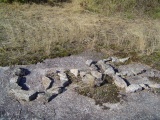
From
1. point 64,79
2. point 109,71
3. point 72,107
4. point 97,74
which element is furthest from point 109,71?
point 72,107

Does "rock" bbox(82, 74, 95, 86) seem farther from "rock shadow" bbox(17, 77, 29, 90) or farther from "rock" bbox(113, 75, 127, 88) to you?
"rock shadow" bbox(17, 77, 29, 90)

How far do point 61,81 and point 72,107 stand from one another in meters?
0.97

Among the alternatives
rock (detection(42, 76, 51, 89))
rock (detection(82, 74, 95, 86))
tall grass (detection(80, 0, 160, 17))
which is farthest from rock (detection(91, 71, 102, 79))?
tall grass (detection(80, 0, 160, 17))

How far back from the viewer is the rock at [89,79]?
764cm

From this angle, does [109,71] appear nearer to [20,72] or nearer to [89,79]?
[89,79]

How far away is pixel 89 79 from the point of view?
25.4 feet

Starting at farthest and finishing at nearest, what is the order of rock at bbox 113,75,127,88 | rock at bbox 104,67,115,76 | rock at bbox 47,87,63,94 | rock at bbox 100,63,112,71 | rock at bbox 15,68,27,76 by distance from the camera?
rock at bbox 100,63,112,71 < rock at bbox 104,67,115,76 < rock at bbox 15,68,27,76 < rock at bbox 113,75,127,88 < rock at bbox 47,87,63,94

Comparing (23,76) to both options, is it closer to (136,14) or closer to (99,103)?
(99,103)

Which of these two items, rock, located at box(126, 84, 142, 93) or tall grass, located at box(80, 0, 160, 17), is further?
tall grass, located at box(80, 0, 160, 17)

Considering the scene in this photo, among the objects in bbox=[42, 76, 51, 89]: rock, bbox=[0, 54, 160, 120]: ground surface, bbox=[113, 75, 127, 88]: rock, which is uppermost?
bbox=[113, 75, 127, 88]: rock

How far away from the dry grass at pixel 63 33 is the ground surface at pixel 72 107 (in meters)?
1.38

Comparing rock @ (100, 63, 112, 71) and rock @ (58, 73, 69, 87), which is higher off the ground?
rock @ (100, 63, 112, 71)

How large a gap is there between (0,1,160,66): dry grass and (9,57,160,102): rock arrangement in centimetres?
95

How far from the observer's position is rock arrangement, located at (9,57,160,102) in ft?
23.0
